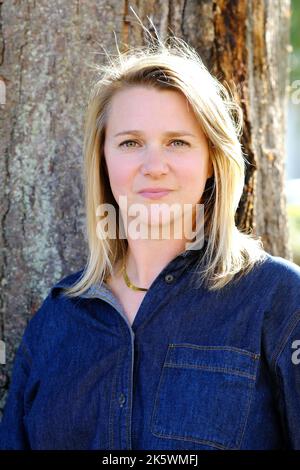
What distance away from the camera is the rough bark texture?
8.05 ft

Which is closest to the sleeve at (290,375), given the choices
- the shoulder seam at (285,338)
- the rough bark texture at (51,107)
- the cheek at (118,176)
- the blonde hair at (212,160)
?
the shoulder seam at (285,338)

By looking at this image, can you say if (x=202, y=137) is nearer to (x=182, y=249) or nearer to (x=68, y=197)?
(x=182, y=249)

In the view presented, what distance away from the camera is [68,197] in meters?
2.50

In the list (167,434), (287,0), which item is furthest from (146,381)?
(287,0)

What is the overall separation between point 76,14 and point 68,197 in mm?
586

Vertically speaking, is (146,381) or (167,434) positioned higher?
(146,381)

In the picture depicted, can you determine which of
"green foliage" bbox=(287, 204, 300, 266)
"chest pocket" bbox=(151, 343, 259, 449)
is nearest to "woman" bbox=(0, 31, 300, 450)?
"chest pocket" bbox=(151, 343, 259, 449)

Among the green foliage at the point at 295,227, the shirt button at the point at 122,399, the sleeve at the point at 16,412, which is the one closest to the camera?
the shirt button at the point at 122,399

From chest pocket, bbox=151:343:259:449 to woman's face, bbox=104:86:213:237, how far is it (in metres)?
0.40

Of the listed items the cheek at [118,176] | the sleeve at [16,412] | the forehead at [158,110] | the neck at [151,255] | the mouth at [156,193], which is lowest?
the sleeve at [16,412]

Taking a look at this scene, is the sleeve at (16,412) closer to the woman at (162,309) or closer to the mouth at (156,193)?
the woman at (162,309)

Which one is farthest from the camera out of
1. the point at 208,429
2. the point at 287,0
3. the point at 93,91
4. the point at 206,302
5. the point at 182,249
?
the point at 287,0

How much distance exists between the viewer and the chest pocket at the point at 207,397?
188cm

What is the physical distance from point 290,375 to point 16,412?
83cm
